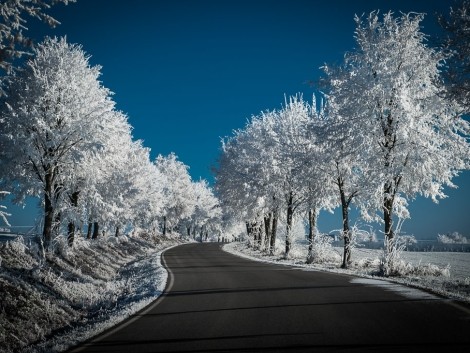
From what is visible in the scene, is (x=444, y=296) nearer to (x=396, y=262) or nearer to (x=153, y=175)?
(x=396, y=262)

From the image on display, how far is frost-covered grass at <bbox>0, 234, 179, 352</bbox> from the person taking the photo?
8578mm

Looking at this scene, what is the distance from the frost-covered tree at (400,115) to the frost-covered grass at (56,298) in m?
11.2

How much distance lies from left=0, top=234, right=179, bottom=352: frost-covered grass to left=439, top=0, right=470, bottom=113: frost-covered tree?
35.8 ft

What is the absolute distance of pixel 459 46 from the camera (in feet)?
32.9

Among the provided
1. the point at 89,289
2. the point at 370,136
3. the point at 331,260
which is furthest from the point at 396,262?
the point at 89,289

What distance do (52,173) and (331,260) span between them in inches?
683

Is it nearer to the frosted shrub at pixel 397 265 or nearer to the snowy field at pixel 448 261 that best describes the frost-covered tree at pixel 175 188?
the snowy field at pixel 448 261

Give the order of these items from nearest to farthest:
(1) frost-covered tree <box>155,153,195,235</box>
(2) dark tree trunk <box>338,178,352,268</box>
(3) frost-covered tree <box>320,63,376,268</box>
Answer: (3) frost-covered tree <box>320,63,376,268</box>, (2) dark tree trunk <box>338,178,352,268</box>, (1) frost-covered tree <box>155,153,195,235</box>

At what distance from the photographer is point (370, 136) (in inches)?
659

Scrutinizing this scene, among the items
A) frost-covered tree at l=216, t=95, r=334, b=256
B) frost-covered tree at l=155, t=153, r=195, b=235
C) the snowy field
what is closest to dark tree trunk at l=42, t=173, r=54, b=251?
frost-covered tree at l=216, t=95, r=334, b=256

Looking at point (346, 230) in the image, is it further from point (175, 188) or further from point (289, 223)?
point (175, 188)

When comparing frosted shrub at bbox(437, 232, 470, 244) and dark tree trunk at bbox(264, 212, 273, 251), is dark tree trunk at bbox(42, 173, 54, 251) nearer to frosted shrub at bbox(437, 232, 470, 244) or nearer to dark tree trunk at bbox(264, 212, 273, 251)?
dark tree trunk at bbox(264, 212, 273, 251)

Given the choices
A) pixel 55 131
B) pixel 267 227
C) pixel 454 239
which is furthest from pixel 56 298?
pixel 454 239

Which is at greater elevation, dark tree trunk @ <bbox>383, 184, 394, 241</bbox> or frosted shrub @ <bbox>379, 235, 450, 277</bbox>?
dark tree trunk @ <bbox>383, 184, 394, 241</bbox>
